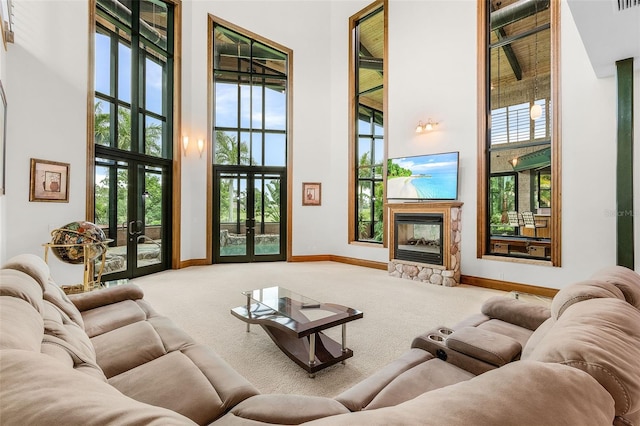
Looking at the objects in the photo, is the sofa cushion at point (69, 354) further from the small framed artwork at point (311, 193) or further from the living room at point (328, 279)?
the small framed artwork at point (311, 193)

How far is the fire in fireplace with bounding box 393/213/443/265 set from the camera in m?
5.55

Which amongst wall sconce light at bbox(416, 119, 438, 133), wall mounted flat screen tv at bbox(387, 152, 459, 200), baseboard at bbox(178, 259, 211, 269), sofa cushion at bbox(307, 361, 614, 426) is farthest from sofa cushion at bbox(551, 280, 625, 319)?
baseboard at bbox(178, 259, 211, 269)

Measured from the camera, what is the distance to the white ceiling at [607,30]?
2.65 metres

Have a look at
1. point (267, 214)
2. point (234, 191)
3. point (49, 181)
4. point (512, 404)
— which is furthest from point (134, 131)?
point (512, 404)

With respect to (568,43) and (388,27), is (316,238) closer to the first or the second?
(388,27)

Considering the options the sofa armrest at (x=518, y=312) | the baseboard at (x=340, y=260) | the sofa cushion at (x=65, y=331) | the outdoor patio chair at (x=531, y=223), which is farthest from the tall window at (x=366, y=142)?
the sofa cushion at (x=65, y=331)

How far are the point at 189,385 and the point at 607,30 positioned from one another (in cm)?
455

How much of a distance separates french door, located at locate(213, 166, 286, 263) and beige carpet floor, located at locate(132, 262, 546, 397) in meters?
0.45

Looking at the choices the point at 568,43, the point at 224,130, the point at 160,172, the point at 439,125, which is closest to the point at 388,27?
the point at 439,125

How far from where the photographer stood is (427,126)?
5832 mm

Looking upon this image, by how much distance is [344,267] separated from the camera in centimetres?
692

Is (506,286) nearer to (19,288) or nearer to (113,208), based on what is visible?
(19,288)

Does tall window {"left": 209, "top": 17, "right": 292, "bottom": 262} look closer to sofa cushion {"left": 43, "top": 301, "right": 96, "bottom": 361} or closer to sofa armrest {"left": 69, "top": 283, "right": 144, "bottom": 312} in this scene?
sofa armrest {"left": 69, "top": 283, "right": 144, "bottom": 312}

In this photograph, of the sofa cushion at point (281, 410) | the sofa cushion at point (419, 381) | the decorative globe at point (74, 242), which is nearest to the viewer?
the sofa cushion at point (281, 410)
